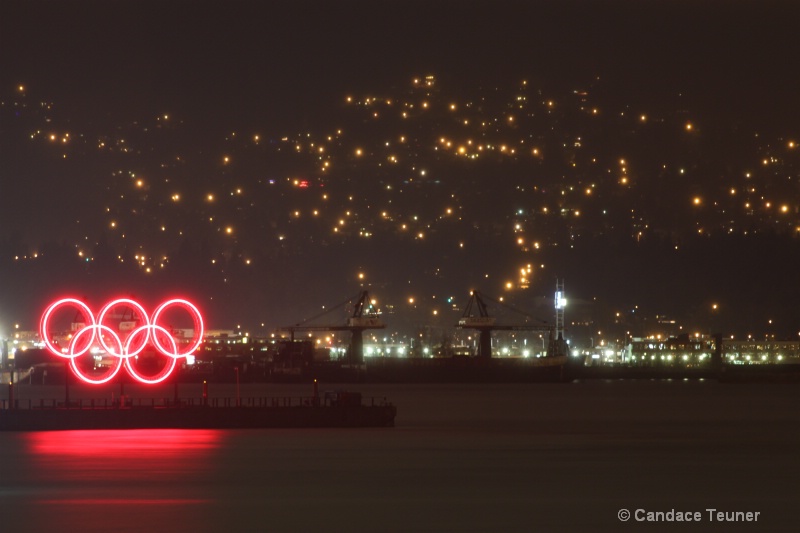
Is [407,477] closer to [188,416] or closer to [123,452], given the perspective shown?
[123,452]

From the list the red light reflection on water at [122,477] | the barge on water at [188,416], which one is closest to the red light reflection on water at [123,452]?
the red light reflection on water at [122,477]

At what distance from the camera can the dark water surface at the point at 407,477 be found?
2466 centimetres

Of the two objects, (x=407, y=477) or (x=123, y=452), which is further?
(x=123, y=452)

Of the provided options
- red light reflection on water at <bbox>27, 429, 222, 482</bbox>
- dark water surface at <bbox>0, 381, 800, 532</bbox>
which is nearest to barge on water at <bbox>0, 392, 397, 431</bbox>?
red light reflection on water at <bbox>27, 429, 222, 482</bbox>

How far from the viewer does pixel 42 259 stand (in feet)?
522

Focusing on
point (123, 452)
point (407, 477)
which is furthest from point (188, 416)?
point (407, 477)

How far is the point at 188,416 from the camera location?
42.1 meters

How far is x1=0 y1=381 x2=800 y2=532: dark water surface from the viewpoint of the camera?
80.9ft

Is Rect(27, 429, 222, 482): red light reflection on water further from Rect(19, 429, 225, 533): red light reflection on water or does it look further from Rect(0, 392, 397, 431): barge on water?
Rect(0, 392, 397, 431): barge on water

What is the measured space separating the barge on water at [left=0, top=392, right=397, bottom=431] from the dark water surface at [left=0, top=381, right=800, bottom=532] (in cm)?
72

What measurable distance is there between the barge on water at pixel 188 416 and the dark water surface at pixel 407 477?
2.37ft

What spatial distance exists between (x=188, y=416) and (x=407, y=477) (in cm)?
1307

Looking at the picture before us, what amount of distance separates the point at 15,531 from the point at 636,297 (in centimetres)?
12865

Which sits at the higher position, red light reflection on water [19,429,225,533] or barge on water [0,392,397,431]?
barge on water [0,392,397,431]
